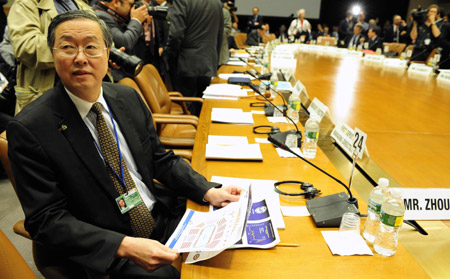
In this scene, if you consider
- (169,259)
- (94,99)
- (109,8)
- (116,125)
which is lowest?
(169,259)

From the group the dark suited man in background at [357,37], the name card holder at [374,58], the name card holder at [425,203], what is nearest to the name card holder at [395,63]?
the name card holder at [374,58]

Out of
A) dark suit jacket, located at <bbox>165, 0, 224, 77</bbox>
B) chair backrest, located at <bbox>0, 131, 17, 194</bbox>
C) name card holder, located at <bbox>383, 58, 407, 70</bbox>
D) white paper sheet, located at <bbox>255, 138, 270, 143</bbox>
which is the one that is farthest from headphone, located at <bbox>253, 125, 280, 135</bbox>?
name card holder, located at <bbox>383, 58, 407, 70</bbox>

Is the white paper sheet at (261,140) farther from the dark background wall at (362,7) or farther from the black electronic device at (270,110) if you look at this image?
the dark background wall at (362,7)

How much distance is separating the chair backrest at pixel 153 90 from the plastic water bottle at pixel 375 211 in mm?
1652

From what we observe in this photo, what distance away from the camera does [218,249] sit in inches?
29.9

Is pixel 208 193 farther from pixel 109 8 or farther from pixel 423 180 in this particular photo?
pixel 109 8

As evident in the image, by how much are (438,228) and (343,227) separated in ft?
1.12

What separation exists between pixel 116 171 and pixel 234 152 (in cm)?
55

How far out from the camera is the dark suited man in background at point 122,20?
7.45ft

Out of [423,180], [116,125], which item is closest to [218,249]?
[116,125]

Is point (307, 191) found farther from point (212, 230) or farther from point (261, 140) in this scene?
point (261, 140)

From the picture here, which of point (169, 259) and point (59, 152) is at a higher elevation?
point (59, 152)

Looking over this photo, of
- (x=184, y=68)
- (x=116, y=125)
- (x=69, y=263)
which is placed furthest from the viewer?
(x=184, y=68)

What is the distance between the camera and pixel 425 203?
1003 millimetres
